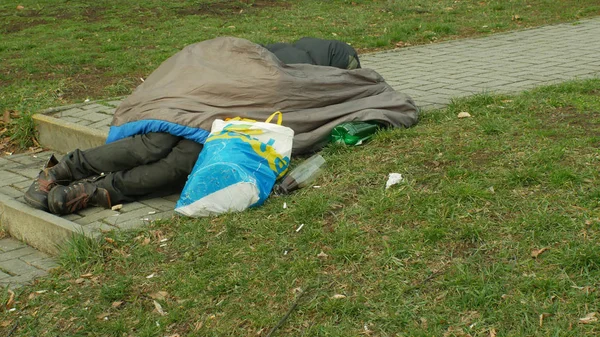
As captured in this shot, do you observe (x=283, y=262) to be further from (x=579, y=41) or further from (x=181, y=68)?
(x=579, y=41)

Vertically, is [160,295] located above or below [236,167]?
below

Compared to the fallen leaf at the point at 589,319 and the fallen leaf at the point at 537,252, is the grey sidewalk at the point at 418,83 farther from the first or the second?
the fallen leaf at the point at 589,319

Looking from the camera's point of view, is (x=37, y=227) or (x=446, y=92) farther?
(x=446, y=92)

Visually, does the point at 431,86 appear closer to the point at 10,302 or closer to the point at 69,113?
the point at 69,113

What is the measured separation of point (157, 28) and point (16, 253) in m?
6.66

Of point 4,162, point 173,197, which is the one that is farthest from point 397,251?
point 4,162

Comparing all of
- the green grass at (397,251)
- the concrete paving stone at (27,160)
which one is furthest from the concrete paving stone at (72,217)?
the concrete paving stone at (27,160)

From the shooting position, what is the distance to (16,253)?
475cm

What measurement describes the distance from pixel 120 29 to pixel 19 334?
784 centimetres

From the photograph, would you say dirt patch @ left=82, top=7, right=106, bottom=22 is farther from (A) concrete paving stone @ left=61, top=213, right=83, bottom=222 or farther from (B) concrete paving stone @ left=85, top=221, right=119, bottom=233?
(B) concrete paving stone @ left=85, top=221, right=119, bottom=233

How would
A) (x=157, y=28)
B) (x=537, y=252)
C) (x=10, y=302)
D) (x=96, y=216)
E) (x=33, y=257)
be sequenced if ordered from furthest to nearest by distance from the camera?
(x=157, y=28), (x=96, y=216), (x=33, y=257), (x=10, y=302), (x=537, y=252)

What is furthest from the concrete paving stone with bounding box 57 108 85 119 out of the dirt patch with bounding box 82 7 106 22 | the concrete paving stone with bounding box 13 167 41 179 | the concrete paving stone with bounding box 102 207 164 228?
the dirt patch with bounding box 82 7 106 22

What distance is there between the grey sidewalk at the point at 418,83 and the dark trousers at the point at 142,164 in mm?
122

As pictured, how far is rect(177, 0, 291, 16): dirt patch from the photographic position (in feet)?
40.1
